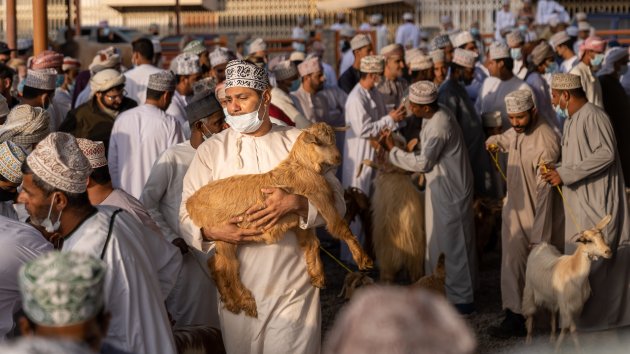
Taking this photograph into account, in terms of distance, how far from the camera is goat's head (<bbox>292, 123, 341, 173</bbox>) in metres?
5.15

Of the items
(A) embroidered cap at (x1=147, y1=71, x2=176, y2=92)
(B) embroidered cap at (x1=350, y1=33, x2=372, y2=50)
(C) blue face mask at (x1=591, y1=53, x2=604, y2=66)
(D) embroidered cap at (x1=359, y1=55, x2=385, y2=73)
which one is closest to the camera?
(A) embroidered cap at (x1=147, y1=71, x2=176, y2=92)

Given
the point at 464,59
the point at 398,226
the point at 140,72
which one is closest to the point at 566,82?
the point at 398,226

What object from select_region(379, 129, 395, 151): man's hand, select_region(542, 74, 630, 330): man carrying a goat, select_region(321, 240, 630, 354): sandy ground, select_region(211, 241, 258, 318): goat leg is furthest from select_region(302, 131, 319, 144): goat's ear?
select_region(379, 129, 395, 151): man's hand

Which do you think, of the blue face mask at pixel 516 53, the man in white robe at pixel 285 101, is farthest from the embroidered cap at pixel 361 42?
the blue face mask at pixel 516 53

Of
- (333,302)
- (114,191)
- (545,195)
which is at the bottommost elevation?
(333,302)

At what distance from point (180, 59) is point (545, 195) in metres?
3.87

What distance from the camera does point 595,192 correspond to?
7645 mm

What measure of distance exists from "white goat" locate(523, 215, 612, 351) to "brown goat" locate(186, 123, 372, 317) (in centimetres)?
256

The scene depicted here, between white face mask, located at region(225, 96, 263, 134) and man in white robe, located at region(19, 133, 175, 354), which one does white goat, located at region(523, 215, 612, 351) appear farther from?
man in white robe, located at region(19, 133, 175, 354)

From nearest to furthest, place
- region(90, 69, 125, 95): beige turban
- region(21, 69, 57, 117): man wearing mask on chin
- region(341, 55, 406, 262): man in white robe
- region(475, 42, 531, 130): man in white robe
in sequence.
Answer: region(21, 69, 57, 117): man wearing mask on chin, region(90, 69, 125, 95): beige turban, region(341, 55, 406, 262): man in white robe, region(475, 42, 531, 130): man in white robe

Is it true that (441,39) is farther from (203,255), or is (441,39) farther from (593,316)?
(203,255)

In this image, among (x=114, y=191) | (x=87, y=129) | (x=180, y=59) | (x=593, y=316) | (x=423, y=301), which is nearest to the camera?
(x=423, y=301)

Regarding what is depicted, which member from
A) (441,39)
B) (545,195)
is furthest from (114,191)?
(441,39)

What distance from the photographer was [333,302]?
9.18m
